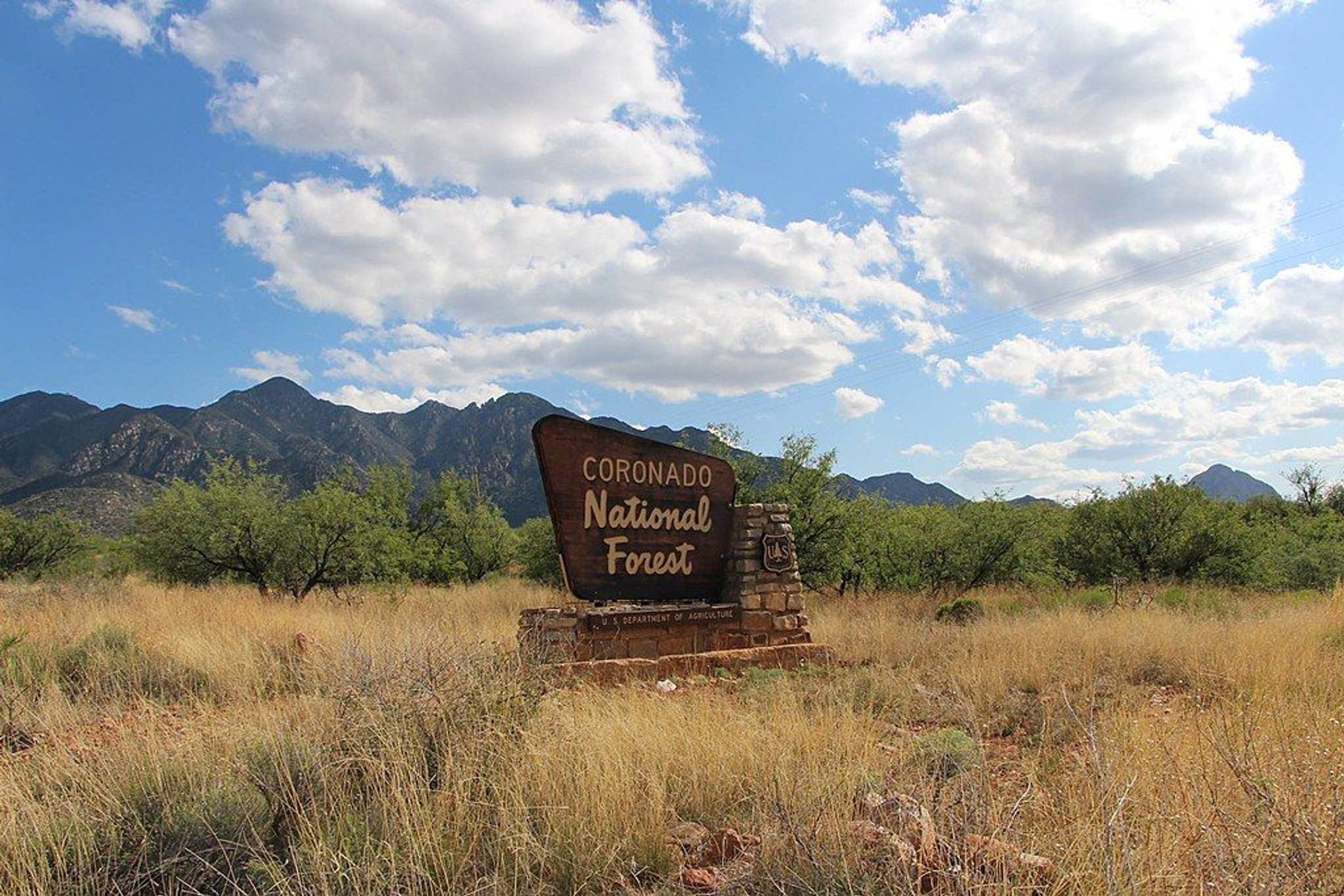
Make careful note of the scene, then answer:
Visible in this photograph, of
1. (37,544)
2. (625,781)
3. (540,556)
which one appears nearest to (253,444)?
(37,544)

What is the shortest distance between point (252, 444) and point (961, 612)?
113 m

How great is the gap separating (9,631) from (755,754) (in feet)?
34.1

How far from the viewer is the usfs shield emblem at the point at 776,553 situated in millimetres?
9906

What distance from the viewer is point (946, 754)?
418 cm

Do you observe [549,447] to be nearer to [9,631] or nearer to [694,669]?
[694,669]

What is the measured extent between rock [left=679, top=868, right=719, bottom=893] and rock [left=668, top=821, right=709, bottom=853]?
0.91 feet

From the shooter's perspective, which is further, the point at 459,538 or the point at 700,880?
the point at 459,538

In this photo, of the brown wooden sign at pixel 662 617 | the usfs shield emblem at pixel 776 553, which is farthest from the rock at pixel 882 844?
the usfs shield emblem at pixel 776 553

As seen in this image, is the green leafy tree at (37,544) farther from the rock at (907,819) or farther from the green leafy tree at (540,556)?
the rock at (907,819)

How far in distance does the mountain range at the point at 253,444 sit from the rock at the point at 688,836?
5216 centimetres

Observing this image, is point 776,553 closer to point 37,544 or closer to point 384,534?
point 384,534

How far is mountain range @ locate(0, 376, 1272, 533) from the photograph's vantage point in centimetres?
6719

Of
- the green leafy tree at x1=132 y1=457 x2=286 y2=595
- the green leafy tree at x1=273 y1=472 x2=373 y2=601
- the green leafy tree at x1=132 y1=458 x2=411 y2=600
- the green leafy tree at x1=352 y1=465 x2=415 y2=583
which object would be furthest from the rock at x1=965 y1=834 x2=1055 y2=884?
the green leafy tree at x1=352 y1=465 x2=415 y2=583

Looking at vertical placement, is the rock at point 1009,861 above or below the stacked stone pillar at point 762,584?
below
